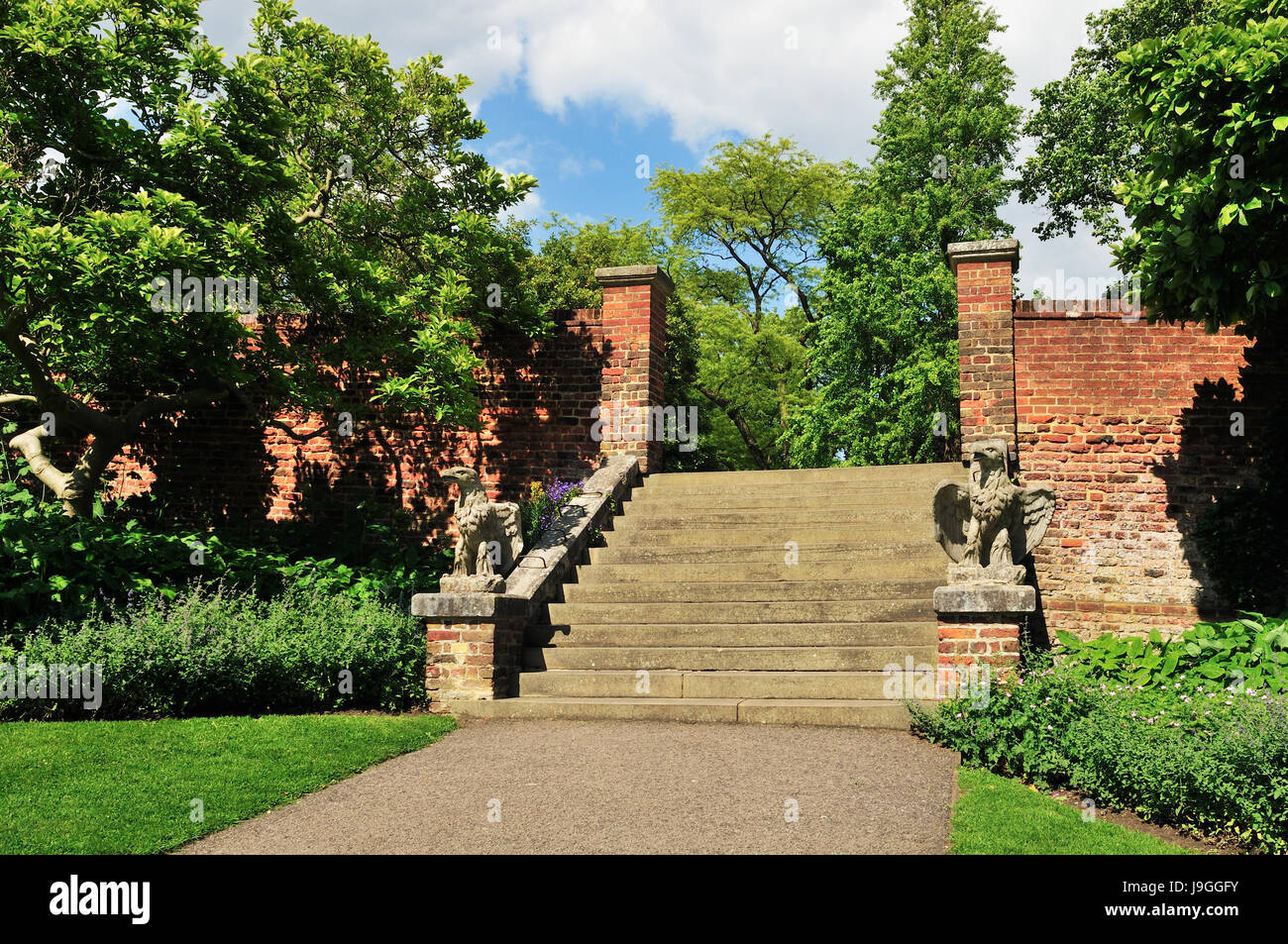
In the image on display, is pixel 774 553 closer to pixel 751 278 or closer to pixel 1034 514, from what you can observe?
pixel 1034 514

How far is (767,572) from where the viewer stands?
9734 millimetres

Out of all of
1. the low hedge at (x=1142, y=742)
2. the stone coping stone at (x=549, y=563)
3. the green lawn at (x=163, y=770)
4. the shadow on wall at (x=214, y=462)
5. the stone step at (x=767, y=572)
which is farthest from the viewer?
the shadow on wall at (x=214, y=462)

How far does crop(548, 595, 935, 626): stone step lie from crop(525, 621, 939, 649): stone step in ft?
0.49

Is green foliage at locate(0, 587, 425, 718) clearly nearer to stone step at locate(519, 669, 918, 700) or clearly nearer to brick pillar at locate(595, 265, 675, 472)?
stone step at locate(519, 669, 918, 700)

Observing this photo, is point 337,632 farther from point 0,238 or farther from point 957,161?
point 957,161

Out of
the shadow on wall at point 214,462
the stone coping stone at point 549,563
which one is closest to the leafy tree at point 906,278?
the stone coping stone at point 549,563

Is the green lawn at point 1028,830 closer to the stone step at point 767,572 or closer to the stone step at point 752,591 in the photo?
the stone step at point 752,591

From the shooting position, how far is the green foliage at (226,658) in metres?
7.69

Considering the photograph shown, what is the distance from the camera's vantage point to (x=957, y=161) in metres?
21.6

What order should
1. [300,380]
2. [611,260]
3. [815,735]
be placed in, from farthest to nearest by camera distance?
[611,260]
[300,380]
[815,735]

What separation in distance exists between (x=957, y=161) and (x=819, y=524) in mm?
14270

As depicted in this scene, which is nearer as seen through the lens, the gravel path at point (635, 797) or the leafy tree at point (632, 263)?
the gravel path at point (635, 797)

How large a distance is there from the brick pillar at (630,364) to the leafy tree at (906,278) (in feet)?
23.4
